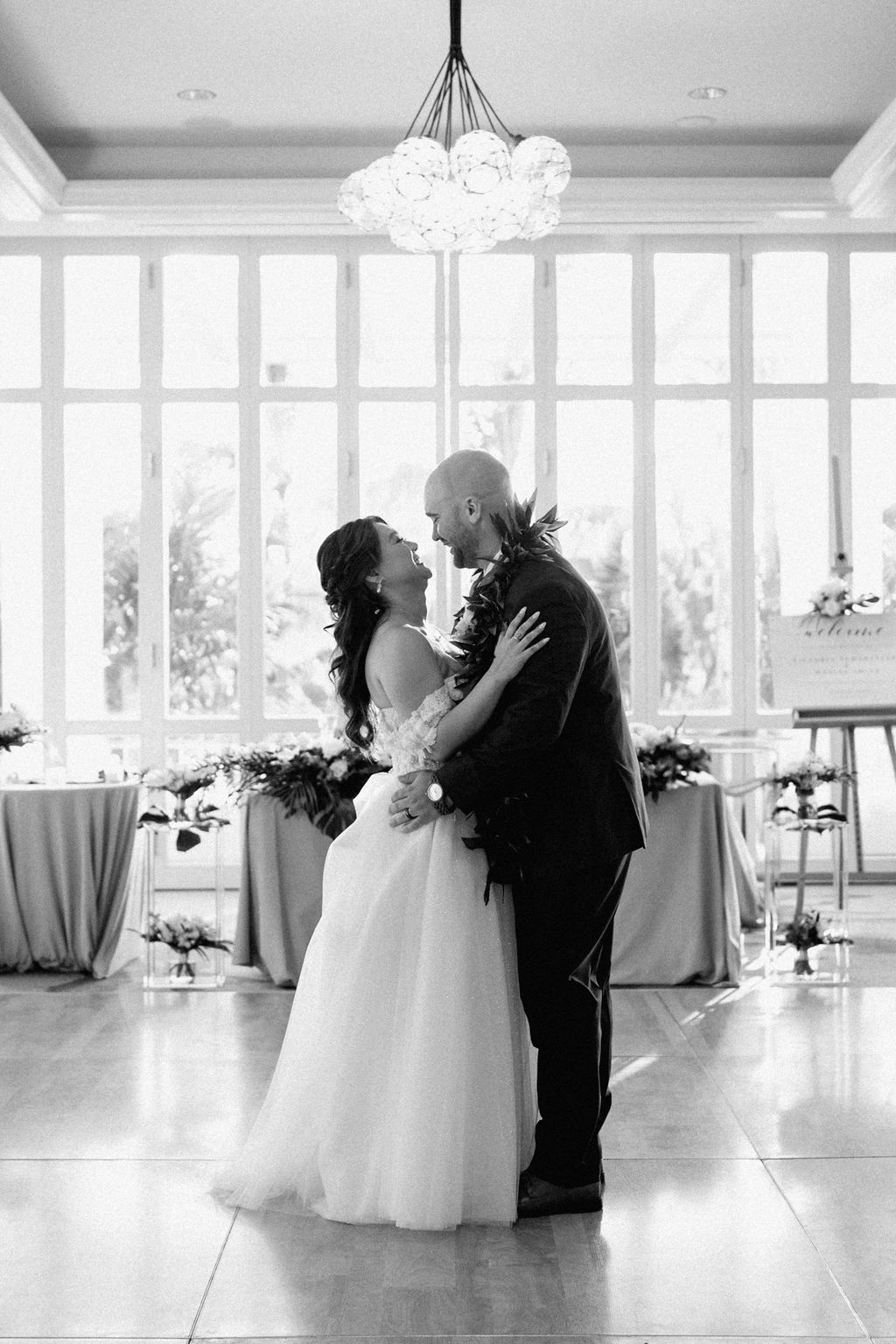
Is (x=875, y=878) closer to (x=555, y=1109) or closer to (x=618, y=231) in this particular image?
(x=618, y=231)

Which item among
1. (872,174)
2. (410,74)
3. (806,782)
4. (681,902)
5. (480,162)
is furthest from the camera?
(872,174)

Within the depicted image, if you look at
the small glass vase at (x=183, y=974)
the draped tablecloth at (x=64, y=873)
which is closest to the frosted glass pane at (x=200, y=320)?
the draped tablecloth at (x=64, y=873)

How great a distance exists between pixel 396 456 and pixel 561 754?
598 centimetres

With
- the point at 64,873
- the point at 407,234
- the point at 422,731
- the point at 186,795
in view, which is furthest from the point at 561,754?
the point at 64,873

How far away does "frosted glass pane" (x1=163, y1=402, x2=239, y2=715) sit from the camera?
9.11 m

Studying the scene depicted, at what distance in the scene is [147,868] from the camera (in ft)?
21.5

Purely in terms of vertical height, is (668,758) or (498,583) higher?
(498,583)

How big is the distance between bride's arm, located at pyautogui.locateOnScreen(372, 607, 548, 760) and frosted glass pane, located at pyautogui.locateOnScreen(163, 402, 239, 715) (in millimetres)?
5658

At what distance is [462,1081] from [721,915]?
2943 millimetres

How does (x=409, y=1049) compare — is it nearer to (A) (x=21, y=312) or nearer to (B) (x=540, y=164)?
(B) (x=540, y=164)

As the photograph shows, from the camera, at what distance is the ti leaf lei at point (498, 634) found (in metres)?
3.43

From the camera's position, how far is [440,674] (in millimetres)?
3607

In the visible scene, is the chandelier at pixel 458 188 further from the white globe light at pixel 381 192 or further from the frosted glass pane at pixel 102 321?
the frosted glass pane at pixel 102 321

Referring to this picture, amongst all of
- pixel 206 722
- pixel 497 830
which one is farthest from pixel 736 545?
pixel 497 830
